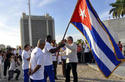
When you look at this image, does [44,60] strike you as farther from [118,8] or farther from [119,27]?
[118,8]

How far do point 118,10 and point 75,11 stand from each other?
25.9 metres

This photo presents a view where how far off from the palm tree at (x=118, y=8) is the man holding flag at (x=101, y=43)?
25.1 metres

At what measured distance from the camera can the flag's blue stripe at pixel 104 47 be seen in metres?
4.71

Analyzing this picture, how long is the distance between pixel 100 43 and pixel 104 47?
0.19 meters

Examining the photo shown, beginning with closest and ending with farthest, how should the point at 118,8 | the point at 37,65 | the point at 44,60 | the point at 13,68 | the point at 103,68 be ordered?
the point at 37,65 < the point at 103,68 < the point at 44,60 < the point at 13,68 < the point at 118,8

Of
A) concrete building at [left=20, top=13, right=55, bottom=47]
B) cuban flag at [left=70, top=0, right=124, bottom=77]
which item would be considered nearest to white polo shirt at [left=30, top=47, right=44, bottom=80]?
cuban flag at [left=70, top=0, right=124, bottom=77]

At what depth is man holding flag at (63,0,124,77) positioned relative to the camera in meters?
4.68

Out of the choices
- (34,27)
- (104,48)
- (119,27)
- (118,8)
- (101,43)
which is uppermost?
(34,27)

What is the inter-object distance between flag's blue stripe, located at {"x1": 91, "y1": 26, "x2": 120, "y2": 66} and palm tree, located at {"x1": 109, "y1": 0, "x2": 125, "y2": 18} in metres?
25.3

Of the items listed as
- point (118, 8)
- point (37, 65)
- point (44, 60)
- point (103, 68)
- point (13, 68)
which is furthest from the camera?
point (118, 8)

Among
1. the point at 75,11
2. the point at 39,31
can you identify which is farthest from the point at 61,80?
the point at 39,31

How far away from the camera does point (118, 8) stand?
28.5m

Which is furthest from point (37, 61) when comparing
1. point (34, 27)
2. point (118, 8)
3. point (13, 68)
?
point (34, 27)

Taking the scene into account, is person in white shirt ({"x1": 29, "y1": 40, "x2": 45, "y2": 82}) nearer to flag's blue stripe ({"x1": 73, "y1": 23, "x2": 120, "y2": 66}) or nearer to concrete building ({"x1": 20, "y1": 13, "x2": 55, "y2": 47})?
flag's blue stripe ({"x1": 73, "y1": 23, "x2": 120, "y2": 66})
